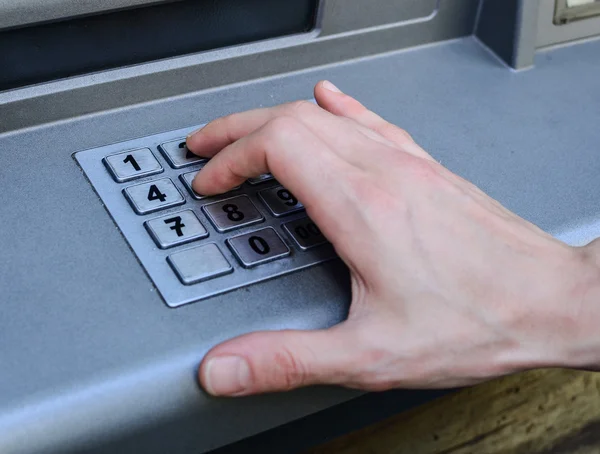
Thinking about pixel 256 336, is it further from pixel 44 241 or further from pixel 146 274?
pixel 44 241

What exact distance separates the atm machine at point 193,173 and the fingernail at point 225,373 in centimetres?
2

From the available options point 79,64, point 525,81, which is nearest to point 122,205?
point 79,64

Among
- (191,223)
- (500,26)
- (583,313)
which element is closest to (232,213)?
(191,223)

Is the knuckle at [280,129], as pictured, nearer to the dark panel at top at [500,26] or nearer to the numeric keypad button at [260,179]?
the numeric keypad button at [260,179]

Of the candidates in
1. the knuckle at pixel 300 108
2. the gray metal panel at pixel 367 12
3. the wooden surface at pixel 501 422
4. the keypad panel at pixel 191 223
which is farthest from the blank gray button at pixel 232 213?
the wooden surface at pixel 501 422

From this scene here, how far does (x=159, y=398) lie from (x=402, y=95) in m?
0.59

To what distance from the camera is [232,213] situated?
0.85 meters

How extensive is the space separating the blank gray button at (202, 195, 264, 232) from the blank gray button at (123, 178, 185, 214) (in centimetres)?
4

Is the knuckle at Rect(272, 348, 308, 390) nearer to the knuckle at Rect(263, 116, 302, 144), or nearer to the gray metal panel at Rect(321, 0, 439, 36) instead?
the knuckle at Rect(263, 116, 302, 144)

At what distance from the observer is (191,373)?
69 cm

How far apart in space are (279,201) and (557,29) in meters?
0.63

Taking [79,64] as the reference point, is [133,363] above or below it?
below

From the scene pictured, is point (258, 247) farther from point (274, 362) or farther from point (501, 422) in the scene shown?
point (501, 422)

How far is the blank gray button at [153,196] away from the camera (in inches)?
32.6
